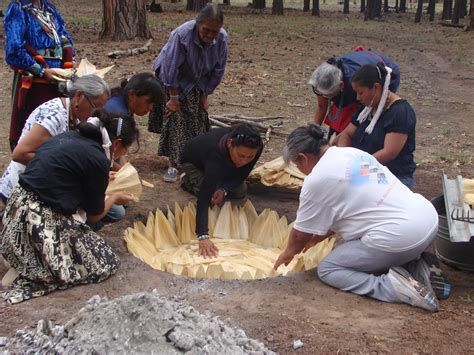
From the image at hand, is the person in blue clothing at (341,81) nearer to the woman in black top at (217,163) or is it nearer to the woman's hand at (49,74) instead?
the woman in black top at (217,163)

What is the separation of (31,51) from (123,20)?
8011mm

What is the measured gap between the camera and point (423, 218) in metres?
3.43

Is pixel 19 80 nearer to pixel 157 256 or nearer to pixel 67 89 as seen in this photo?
pixel 67 89

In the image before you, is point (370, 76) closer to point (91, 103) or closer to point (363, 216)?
point (363, 216)

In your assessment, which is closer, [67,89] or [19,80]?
[67,89]

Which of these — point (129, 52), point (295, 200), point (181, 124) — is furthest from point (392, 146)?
point (129, 52)

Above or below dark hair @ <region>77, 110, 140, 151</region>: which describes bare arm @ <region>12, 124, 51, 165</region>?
below

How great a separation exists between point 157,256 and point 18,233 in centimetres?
118

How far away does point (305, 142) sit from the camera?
3395 millimetres

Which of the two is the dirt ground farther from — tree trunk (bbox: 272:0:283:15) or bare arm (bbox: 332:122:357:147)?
tree trunk (bbox: 272:0:283:15)

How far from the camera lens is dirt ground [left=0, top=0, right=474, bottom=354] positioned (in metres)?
3.08

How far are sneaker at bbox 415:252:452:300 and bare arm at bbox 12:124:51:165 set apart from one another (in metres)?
2.37

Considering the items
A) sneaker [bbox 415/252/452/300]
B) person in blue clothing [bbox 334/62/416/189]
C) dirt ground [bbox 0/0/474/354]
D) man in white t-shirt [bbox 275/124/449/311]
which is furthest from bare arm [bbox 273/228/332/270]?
person in blue clothing [bbox 334/62/416/189]

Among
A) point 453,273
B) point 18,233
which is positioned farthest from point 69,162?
point 453,273
